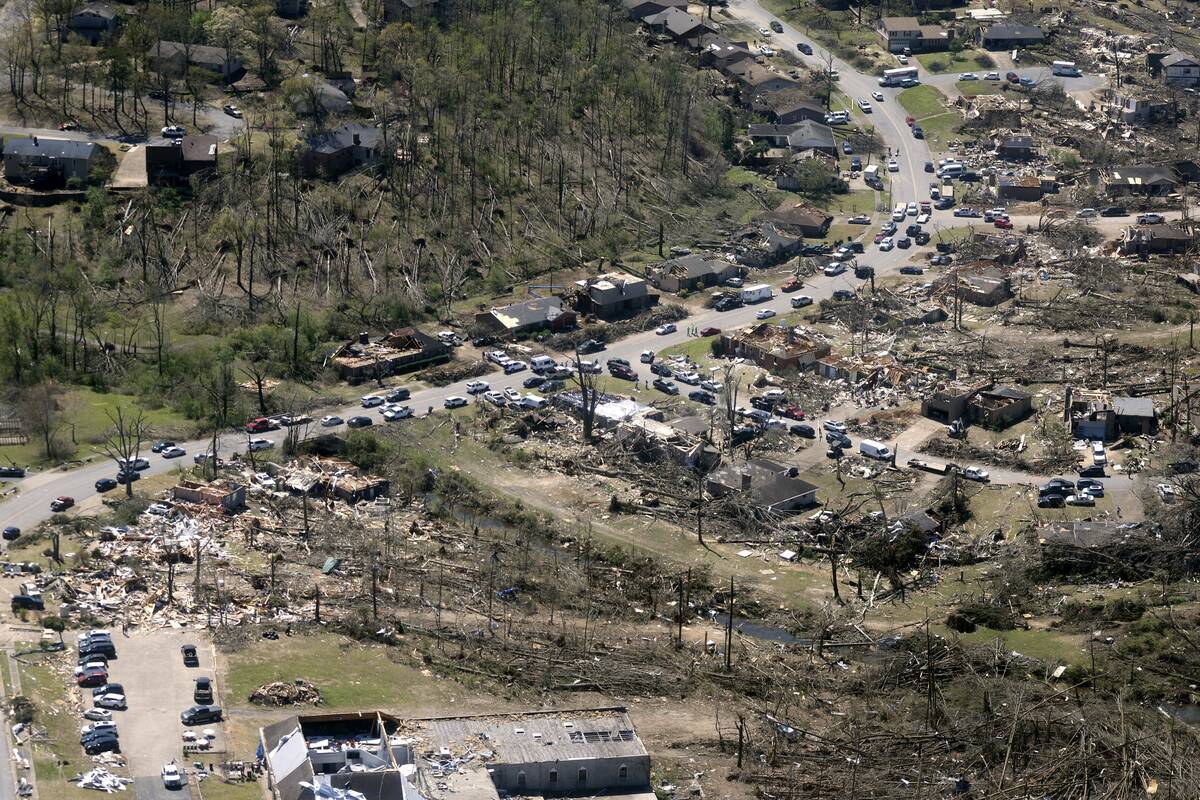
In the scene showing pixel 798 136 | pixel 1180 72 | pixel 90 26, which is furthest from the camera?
pixel 1180 72

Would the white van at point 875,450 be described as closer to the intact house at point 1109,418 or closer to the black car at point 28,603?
the intact house at point 1109,418

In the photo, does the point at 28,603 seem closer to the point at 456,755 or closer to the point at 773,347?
the point at 456,755

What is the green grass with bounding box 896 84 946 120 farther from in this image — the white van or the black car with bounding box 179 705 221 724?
the black car with bounding box 179 705 221 724

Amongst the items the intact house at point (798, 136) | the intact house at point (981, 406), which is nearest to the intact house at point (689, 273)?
the intact house at point (981, 406)

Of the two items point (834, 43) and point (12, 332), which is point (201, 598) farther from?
point (834, 43)

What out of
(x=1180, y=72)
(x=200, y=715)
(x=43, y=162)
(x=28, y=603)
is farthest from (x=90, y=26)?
(x=1180, y=72)

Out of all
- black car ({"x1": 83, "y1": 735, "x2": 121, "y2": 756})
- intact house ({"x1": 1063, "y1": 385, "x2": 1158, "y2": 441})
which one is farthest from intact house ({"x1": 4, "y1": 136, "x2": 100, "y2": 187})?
intact house ({"x1": 1063, "y1": 385, "x2": 1158, "y2": 441})
